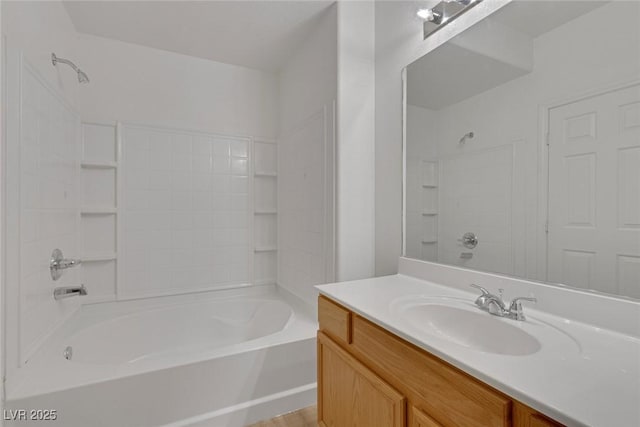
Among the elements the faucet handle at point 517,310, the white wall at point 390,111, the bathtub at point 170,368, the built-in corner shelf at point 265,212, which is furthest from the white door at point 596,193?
the built-in corner shelf at point 265,212

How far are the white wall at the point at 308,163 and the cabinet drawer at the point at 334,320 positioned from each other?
20.3 inches

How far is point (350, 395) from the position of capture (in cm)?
110

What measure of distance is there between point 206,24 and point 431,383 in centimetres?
243

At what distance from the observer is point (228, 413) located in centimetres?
152

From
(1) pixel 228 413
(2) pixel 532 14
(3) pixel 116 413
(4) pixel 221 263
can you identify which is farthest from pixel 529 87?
(4) pixel 221 263

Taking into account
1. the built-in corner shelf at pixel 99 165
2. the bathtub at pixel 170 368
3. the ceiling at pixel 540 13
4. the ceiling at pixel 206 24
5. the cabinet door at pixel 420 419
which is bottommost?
the bathtub at pixel 170 368

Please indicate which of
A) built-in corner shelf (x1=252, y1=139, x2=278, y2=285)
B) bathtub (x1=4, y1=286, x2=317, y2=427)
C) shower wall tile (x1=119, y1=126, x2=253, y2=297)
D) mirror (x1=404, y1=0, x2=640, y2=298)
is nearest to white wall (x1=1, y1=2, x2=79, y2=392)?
bathtub (x1=4, y1=286, x2=317, y2=427)

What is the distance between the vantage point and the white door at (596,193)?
81 centimetres

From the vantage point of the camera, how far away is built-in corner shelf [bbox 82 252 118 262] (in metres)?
2.09

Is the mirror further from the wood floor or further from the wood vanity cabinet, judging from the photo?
the wood floor

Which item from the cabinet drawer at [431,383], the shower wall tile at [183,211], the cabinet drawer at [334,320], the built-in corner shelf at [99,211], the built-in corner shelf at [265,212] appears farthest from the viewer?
the built-in corner shelf at [265,212]

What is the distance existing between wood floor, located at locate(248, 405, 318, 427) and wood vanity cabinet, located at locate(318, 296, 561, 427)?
1.09 feet

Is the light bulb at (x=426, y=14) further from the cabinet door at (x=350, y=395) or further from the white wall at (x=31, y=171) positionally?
the white wall at (x=31, y=171)

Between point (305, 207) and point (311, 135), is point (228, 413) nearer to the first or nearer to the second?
point (305, 207)
